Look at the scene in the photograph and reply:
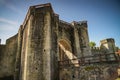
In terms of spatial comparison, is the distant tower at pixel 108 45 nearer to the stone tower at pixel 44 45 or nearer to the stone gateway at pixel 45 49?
the stone gateway at pixel 45 49

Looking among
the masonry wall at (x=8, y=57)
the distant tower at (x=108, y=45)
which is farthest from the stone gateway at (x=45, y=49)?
the distant tower at (x=108, y=45)

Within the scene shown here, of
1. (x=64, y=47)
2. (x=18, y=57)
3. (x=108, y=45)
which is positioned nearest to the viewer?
(x=18, y=57)

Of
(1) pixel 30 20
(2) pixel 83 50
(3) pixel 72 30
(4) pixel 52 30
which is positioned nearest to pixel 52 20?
(4) pixel 52 30

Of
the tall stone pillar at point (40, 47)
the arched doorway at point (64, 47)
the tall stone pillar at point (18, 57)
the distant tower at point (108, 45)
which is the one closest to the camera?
the tall stone pillar at point (40, 47)

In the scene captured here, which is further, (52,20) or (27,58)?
(52,20)

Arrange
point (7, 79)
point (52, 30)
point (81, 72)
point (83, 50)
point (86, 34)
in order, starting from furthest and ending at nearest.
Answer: point (86, 34) → point (83, 50) → point (7, 79) → point (52, 30) → point (81, 72)

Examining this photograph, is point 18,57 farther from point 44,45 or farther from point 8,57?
point 44,45

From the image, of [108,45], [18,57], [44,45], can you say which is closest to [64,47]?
[44,45]

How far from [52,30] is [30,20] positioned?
8.30 ft

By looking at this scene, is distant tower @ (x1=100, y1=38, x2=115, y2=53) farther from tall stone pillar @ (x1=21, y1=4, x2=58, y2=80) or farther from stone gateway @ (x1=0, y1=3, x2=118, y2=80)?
tall stone pillar @ (x1=21, y1=4, x2=58, y2=80)

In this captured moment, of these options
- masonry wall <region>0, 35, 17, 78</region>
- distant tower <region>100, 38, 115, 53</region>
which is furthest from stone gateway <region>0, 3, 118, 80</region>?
distant tower <region>100, 38, 115, 53</region>

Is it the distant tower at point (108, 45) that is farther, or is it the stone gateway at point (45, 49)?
the distant tower at point (108, 45)

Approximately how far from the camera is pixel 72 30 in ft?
62.9

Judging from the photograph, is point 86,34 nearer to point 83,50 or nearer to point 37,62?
point 83,50
